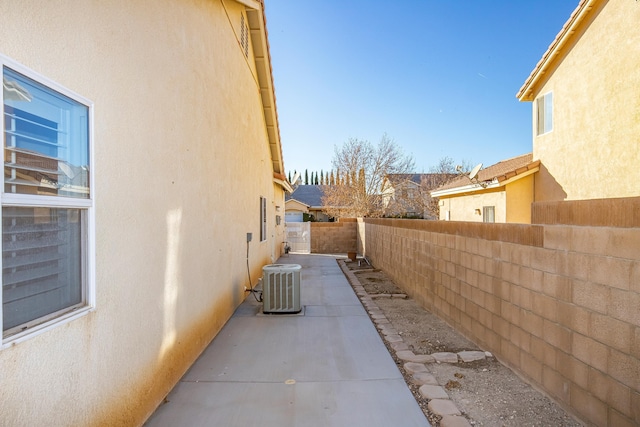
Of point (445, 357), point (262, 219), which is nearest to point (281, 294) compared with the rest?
point (445, 357)

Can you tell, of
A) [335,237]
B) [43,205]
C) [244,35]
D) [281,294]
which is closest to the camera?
[43,205]

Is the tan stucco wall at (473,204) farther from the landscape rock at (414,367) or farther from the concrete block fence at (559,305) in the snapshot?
the landscape rock at (414,367)

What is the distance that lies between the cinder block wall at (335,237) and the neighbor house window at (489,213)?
706 centimetres

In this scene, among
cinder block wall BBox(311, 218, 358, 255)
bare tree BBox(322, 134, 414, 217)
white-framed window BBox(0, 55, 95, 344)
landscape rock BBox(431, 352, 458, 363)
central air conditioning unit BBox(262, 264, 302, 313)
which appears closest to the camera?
white-framed window BBox(0, 55, 95, 344)

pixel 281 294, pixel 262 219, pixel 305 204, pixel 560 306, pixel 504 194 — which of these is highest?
pixel 305 204

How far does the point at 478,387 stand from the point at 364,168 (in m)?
23.8

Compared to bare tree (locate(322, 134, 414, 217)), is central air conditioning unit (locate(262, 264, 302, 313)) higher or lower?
lower

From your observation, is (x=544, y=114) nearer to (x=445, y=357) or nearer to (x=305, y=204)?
(x=445, y=357)

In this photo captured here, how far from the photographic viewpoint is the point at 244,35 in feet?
26.0

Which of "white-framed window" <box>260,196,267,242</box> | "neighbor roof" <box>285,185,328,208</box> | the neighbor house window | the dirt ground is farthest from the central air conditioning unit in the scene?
"neighbor roof" <box>285,185,328,208</box>

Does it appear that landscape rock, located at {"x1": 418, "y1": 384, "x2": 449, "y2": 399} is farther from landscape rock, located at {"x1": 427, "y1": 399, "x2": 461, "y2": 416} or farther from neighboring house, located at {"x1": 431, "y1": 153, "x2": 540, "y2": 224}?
neighboring house, located at {"x1": 431, "y1": 153, "x2": 540, "y2": 224}

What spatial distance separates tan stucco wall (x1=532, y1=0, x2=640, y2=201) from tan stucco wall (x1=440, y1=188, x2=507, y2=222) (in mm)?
1362

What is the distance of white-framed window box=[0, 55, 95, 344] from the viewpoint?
1.82 m

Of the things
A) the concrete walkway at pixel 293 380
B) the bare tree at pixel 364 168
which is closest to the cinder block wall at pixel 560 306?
the concrete walkway at pixel 293 380
